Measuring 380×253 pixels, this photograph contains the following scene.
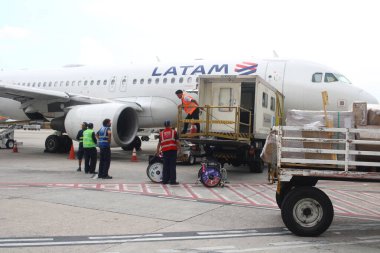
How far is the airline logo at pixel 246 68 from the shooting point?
15.7 metres

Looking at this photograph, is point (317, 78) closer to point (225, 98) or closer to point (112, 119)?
point (225, 98)

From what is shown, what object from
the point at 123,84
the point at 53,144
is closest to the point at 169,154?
the point at 123,84

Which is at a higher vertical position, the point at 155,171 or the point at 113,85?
the point at 113,85

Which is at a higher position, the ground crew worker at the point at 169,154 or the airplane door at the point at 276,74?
the airplane door at the point at 276,74

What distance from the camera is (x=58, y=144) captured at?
63.1ft

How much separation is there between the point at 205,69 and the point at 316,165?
1096 cm

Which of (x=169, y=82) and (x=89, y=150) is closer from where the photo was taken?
(x=89, y=150)

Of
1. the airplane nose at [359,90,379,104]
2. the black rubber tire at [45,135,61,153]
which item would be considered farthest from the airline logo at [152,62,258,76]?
the black rubber tire at [45,135,61,153]

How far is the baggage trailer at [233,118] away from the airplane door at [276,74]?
123 cm

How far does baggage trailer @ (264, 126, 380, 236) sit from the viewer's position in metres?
5.75

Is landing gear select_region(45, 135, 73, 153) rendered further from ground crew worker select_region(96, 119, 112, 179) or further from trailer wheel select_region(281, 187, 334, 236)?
trailer wheel select_region(281, 187, 334, 236)

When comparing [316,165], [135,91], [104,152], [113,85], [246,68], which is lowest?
[104,152]

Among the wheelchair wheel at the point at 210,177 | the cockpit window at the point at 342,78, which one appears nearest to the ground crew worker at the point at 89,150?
the wheelchair wheel at the point at 210,177

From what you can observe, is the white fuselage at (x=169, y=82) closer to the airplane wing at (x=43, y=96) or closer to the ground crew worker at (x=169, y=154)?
the airplane wing at (x=43, y=96)
